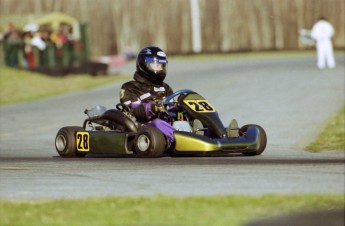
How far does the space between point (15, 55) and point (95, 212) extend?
2672cm

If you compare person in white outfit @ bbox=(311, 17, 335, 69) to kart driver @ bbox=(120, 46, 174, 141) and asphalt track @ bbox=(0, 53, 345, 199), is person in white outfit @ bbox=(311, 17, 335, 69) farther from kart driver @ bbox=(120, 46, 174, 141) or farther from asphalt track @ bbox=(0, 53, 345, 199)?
kart driver @ bbox=(120, 46, 174, 141)

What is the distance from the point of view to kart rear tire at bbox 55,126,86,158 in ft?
48.0

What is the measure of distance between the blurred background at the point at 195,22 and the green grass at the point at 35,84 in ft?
45.3

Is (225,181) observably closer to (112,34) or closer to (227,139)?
(227,139)

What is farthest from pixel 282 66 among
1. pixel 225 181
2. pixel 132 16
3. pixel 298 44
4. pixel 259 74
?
pixel 225 181

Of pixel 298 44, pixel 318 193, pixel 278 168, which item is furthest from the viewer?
pixel 298 44

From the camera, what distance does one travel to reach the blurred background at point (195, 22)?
1975 inches

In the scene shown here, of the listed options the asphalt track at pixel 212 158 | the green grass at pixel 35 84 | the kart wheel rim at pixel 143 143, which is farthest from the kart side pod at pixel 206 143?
the green grass at pixel 35 84

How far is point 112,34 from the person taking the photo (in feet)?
174

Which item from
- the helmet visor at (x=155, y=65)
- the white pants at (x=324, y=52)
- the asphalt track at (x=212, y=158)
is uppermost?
the white pants at (x=324, y=52)

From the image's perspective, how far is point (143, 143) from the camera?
13.6m

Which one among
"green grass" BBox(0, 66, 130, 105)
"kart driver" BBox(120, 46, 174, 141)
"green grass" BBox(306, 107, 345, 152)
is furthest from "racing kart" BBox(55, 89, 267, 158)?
"green grass" BBox(0, 66, 130, 105)

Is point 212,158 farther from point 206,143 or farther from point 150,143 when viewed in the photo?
point 150,143

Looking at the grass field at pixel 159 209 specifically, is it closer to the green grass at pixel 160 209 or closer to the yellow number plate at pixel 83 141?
the green grass at pixel 160 209
